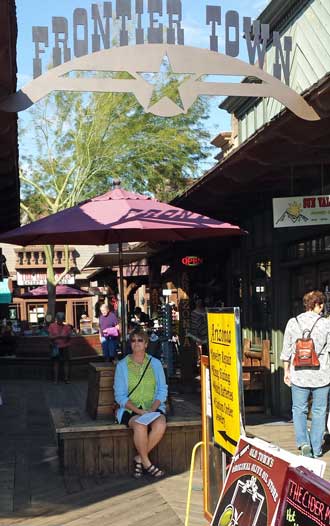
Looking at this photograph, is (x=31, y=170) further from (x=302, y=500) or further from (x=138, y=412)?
(x=302, y=500)

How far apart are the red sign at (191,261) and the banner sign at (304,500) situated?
40.8 feet

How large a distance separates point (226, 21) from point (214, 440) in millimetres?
3939

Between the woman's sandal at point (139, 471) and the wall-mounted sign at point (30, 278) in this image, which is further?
the wall-mounted sign at point (30, 278)

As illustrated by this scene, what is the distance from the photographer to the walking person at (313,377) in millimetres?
7508

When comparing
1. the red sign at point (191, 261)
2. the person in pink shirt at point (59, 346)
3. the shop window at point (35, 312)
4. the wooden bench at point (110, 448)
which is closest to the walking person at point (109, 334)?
the person in pink shirt at point (59, 346)

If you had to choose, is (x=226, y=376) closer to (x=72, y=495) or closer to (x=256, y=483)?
(x=256, y=483)

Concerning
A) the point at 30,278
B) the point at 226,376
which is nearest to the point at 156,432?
the point at 226,376

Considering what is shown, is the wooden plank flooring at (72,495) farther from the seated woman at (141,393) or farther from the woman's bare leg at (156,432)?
the woman's bare leg at (156,432)

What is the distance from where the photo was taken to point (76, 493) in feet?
21.3

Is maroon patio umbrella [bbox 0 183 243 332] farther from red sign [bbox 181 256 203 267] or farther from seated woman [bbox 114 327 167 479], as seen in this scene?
red sign [bbox 181 256 203 267]

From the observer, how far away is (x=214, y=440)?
192 inches

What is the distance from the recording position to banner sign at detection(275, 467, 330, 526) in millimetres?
2836

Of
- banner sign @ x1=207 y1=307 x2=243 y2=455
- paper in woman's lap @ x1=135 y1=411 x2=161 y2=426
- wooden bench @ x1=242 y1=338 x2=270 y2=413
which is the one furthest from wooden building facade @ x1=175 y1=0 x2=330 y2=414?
paper in woman's lap @ x1=135 y1=411 x2=161 y2=426

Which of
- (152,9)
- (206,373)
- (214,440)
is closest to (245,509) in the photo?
(214,440)
